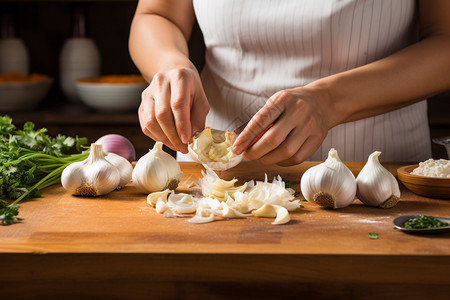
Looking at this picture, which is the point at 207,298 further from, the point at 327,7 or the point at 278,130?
the point at 327,7

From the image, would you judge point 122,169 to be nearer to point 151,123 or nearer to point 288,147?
point 151,123

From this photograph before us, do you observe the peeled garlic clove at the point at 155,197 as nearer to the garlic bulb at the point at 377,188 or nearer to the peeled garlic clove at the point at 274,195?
the peeled garlic clove at the point at 274,195

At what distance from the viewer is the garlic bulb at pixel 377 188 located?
114cm

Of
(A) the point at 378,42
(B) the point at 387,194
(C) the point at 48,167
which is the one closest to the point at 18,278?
(C) the point at 48,167

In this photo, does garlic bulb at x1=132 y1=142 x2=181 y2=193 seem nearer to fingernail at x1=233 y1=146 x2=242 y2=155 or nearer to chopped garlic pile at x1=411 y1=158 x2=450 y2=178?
fingernail at x1=233 y1=146 x2=242 y2=155

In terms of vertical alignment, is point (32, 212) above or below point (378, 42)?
below

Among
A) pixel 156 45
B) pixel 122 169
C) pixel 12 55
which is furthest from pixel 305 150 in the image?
pixel 12 55

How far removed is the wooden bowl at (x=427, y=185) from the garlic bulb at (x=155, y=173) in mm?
467

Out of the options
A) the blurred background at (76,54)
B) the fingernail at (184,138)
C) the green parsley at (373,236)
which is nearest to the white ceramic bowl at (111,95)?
the blurred background at (76,54)

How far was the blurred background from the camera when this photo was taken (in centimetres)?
249

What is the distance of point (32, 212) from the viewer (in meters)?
1.13

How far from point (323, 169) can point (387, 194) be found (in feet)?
0.41

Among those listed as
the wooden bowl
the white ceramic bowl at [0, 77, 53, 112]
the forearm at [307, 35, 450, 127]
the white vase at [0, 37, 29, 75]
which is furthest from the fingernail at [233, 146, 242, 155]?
the white vase at [0, 37, 29, 75]

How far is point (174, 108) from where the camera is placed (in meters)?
1.23
